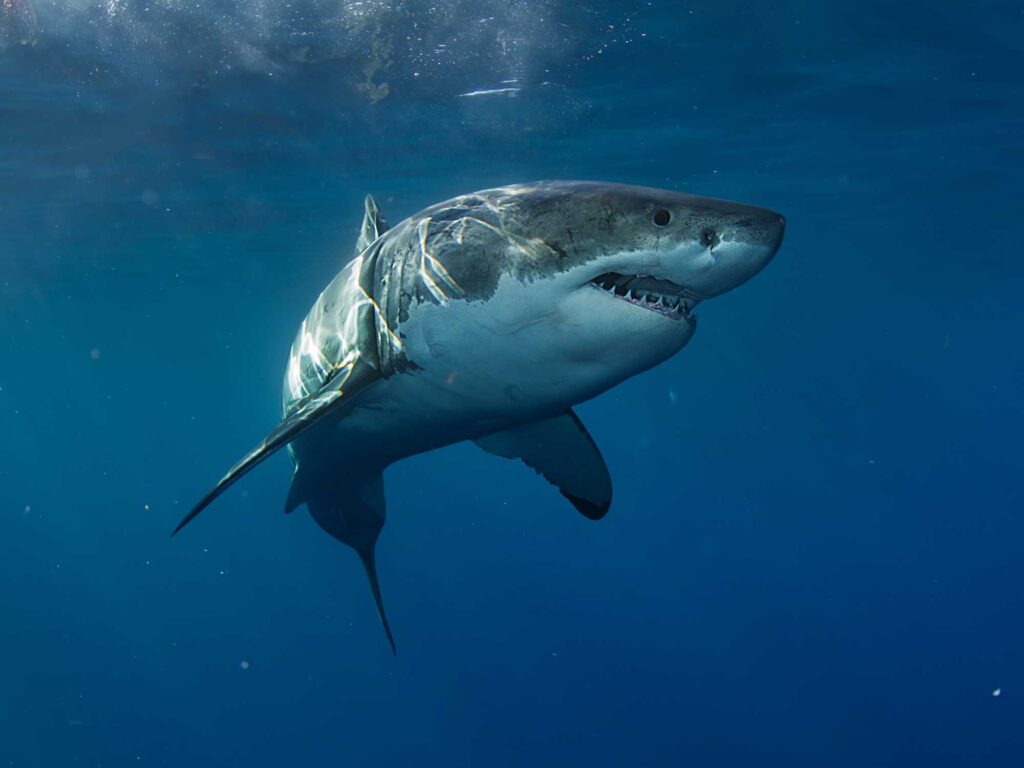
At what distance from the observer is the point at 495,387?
4102mm

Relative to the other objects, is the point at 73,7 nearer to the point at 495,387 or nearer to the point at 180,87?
the point at 180,87

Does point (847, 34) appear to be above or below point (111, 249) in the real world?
below

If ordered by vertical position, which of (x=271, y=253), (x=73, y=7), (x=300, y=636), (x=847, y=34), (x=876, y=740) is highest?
(x=271, y=253)

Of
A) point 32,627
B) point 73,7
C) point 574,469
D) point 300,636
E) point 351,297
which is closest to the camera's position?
point 351,297

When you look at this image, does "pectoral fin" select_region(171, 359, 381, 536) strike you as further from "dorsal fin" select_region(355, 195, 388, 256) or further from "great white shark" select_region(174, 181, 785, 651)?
"dorsal fin" select_region(355, 195, 388, 256)

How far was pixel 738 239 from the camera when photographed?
2.81 meters

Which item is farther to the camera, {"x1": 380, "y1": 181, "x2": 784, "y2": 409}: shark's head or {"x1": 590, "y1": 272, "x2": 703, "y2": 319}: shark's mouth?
{"x1": 590, "y1": 272, "x2": 703, "y2": 319}: shark's mouth

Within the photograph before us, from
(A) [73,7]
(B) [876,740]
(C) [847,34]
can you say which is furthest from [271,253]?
(B) [876,740]

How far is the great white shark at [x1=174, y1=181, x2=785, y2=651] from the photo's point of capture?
295cm

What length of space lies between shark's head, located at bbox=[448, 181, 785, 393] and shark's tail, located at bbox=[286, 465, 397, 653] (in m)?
4.14

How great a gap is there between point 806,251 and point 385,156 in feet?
75.3

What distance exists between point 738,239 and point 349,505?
563 centimetres

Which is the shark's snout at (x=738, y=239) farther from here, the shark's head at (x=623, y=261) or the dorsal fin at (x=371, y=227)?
the dorsal fin at (x=371, y=227)

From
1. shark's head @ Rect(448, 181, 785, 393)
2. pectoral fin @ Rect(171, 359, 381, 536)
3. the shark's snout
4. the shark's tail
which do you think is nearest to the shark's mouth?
shark's head @ Rect(448, 181, 785, 393)
